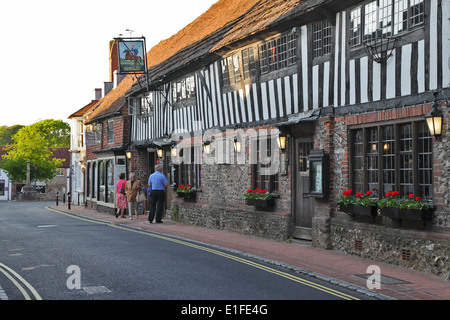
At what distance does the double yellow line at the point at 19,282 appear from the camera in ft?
25.7

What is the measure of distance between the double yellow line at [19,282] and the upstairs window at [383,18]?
819 centimetres

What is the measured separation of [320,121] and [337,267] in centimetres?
415

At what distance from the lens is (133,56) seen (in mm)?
23891

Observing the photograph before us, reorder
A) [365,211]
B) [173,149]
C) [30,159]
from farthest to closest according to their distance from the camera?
1. [30,159]
2. [173,149]
3. [365,211]

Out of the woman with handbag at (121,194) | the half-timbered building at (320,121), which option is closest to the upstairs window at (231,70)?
the half-timbered building at (320,121)

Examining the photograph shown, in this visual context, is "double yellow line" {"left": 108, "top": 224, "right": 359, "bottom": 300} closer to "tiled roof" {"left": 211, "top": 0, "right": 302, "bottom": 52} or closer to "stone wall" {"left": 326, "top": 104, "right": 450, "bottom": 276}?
"stone wall" {"left": 326, "top": 104, "right": 450, "bottom": 276}

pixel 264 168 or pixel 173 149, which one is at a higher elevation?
pixel 173 149

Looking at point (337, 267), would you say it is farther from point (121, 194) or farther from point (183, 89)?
point (121, 194)

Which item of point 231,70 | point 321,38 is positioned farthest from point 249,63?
point 321,38

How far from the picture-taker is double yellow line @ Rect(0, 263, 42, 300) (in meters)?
7.83
